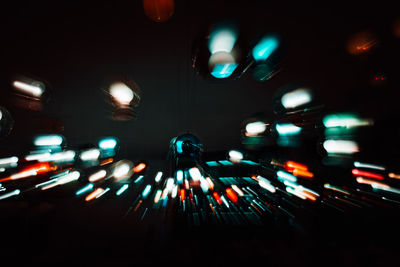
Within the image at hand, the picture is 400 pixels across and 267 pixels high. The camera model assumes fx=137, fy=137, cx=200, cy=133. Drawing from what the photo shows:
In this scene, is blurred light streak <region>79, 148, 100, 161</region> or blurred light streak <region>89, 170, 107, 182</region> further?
blurred light streak <region>89, 170, 107, 182</region>

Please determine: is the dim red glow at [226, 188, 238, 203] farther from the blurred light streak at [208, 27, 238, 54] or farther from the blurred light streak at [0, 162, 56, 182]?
the blurred light streak at [0, 162, 56, 182]

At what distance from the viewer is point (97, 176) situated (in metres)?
3.88

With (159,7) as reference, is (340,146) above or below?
below

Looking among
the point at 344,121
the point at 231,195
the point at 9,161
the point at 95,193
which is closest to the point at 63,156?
the point at 9,161

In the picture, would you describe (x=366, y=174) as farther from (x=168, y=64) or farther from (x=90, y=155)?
Result: (x=90, y=155)

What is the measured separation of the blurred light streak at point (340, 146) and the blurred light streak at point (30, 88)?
16.0 feet

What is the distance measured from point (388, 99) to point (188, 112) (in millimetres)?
3602

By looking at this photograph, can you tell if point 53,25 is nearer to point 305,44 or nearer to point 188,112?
point 188,112

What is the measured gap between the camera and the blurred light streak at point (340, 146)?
9.58ft

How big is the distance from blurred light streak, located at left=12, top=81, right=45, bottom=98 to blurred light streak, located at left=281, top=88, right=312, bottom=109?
3356 mm

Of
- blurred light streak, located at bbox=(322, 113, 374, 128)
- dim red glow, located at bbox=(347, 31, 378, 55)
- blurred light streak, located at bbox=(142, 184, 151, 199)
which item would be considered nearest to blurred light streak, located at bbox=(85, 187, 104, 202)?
blurred light streak, located at bbox=(142, 184, 151, 199)

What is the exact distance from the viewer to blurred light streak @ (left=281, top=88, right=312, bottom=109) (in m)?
2.05

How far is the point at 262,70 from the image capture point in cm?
129

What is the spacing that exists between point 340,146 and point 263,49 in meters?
3.60
